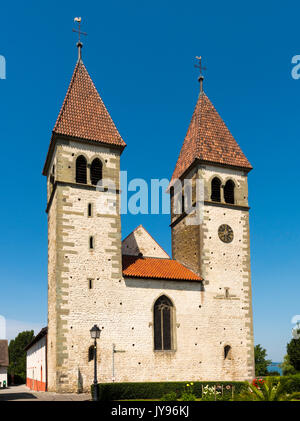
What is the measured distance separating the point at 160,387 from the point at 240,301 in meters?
8.34

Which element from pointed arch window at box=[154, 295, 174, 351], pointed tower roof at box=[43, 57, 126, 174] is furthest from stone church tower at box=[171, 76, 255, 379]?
pointed tower roof at box=[43, 57, 126, 174]

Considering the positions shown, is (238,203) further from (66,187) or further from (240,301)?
→ (66,187)

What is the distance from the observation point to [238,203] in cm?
3114

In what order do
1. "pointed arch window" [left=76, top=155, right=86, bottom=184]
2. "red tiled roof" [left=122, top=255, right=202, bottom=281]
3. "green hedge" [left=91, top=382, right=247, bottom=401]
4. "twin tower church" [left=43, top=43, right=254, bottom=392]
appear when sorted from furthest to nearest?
1. "pointed arch window" [left=76, top=155, right=86, bottom=184]
2. "red tiled roof" [left=122, top=255, right=202, bottom=281]
3. "twin tower church" [left=43, top=43, right=254, bottom=392]
4. "green hedge" [left=91, top=382, right=247, bottom=401]

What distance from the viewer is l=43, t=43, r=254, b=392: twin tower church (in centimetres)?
2481

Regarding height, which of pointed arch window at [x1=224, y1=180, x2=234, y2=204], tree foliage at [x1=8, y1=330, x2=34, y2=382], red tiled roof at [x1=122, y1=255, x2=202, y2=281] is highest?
pointed arch window at [x1=224, y1=180, x2=234, y2=204]

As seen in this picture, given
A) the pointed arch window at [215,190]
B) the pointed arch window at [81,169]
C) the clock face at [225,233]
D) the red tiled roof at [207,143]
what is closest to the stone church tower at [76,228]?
the pointed arch window at [81,169]

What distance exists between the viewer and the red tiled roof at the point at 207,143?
3133cm

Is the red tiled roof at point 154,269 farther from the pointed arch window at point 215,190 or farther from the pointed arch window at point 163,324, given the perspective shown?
the pointed arch window at point 215,190

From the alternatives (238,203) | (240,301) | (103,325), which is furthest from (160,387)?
(238,203)

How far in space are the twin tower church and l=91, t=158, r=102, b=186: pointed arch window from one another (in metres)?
0.07

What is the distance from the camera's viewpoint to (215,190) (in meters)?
31.0

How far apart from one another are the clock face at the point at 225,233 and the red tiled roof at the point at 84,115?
27.8ft

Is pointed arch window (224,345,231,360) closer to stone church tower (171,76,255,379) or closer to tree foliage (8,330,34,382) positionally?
stone church tower (171,76,255,379)
